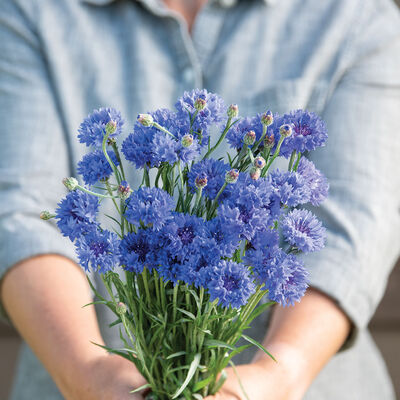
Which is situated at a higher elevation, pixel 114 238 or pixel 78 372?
pixel 114 238

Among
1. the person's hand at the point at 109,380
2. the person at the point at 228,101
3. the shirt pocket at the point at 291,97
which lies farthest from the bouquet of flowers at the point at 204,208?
the shirt pocket at the point at 291,97

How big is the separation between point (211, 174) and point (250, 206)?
0.16 feet

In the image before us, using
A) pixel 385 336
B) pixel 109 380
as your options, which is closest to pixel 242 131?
pixel 109 380

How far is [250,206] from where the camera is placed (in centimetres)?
39

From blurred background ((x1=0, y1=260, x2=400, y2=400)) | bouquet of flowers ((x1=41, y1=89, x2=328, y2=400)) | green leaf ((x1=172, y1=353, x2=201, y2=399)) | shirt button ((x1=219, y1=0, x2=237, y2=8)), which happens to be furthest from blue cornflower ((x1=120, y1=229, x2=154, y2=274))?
blurred background ((x1=0, y1=260, x2=400, y2=400))

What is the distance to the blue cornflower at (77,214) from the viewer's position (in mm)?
406

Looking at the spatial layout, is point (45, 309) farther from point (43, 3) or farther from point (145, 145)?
point (43, 3)

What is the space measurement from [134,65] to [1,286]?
0.40 metres

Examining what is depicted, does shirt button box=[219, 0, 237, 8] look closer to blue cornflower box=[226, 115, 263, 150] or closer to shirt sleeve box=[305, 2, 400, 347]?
shirt sleeve box=[305, 2, 400, 347]

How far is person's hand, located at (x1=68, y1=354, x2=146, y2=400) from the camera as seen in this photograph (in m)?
0.54

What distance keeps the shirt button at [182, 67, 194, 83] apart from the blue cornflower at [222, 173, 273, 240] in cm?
55

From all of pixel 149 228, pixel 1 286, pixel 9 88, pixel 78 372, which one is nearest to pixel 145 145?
pixel 149 228

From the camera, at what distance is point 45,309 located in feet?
2.28

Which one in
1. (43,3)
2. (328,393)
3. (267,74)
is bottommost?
(328,393)
